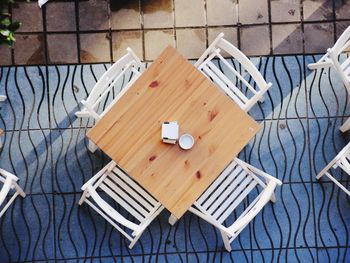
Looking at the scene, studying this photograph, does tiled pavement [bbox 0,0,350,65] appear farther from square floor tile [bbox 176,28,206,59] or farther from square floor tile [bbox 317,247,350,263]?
square floor tile [bbox 317,247,350,263]

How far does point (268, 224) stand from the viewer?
15.9 ft

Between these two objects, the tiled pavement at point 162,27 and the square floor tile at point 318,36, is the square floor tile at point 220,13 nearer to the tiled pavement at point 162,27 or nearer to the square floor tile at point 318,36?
the tiled pavement at point 162,27

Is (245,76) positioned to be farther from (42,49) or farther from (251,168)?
(42,49)

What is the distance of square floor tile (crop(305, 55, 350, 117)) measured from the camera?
495cm

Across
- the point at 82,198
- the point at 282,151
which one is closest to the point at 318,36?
the point at 282,151

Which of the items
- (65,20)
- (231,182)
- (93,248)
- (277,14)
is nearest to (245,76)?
(277,14)

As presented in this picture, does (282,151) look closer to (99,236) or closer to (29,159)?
(99,236)

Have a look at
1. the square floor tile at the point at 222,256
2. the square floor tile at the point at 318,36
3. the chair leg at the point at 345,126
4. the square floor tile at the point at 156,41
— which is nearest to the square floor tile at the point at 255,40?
the square floor tile at the point at 318,36

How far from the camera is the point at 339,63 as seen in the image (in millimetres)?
4664

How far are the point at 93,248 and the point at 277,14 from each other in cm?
255

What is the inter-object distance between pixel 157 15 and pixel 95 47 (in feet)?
1.98

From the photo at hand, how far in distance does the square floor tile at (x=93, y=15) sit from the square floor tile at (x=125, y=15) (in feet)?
0.20

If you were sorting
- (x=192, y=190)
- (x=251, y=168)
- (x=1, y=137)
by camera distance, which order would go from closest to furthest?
(x=192, y=190) → (x=251, y=168) → (x=1, y=137)

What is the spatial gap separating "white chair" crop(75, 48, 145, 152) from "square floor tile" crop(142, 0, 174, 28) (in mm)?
405
